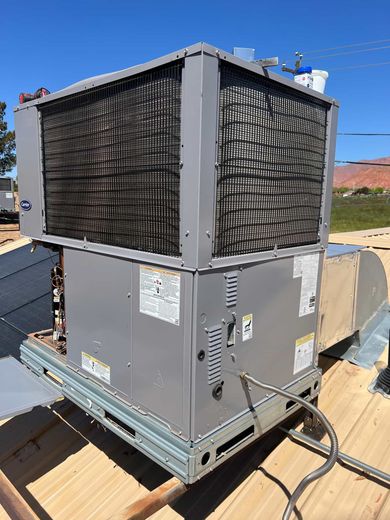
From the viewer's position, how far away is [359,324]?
146 inches

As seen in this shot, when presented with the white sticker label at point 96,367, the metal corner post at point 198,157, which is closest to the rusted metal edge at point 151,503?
the white sticker label at point 96,367

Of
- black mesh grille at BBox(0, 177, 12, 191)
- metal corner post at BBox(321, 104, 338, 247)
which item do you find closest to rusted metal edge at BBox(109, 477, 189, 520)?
metal corner post at BBox(321, 104, 338, 247)

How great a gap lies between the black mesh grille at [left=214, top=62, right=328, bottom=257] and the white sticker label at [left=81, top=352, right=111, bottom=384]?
103cm

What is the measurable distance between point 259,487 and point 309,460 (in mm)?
388

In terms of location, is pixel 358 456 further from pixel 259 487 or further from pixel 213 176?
Answer: pixel 213 176

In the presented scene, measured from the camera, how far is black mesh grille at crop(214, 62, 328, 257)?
6.15ft

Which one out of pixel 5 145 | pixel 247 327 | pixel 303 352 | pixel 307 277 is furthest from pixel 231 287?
pixel 5 145

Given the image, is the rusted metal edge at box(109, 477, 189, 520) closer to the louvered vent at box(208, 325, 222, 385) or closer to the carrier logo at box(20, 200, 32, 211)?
the louvered vent at box(208, 325, 222, 385)

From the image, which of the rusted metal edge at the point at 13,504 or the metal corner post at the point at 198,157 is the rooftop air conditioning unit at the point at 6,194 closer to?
the rusted metal edge at the point at 13,504

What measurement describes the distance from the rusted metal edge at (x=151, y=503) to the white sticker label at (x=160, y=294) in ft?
2.50

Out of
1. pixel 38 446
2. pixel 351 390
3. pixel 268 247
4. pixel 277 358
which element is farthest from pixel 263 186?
pixel 38 446

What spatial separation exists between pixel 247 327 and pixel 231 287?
277 mm

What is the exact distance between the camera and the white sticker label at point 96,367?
7.79 feet

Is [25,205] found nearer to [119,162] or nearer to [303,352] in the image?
[119,162]
